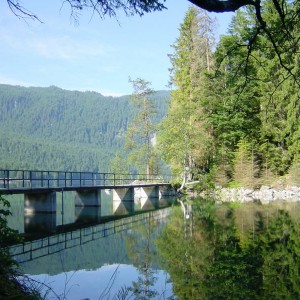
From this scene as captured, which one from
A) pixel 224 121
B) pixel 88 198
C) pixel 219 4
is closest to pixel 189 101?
pixel 224 121

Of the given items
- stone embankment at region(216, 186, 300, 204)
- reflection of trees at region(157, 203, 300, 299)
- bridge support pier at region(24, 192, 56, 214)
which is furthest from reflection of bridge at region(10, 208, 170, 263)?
stone embankment at region(216, 186, 300, 204)

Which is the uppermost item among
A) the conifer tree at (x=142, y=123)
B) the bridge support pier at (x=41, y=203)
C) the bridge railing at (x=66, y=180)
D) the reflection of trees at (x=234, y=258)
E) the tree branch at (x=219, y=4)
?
the conifer tree at (x=142, y=123)

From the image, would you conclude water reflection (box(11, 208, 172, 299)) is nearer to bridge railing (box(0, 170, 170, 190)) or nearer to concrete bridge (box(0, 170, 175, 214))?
concrete bridge (box(0, 170, 175, 214))

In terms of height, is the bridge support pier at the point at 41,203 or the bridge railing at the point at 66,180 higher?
the bridge railing at the point at 66,180

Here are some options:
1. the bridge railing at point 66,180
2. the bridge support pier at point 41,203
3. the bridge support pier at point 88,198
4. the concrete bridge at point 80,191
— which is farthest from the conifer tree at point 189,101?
the bridge support pier at point 41,203

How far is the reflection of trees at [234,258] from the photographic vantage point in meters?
7.85

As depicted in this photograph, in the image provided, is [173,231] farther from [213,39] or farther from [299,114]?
[213,39]

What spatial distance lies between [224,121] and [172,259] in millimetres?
24555

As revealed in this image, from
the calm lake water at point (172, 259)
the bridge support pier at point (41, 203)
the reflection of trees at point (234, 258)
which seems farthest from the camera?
the bridge support pier at point (41, 203)

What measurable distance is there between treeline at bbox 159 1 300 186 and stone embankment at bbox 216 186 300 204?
82cm

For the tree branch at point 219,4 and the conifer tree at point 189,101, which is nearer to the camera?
the tree branch at point 219,4

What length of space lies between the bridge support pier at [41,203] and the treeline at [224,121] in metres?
12.8

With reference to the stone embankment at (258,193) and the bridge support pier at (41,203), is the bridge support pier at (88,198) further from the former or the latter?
the stone embankment at (258,193)

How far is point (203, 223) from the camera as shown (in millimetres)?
16594
